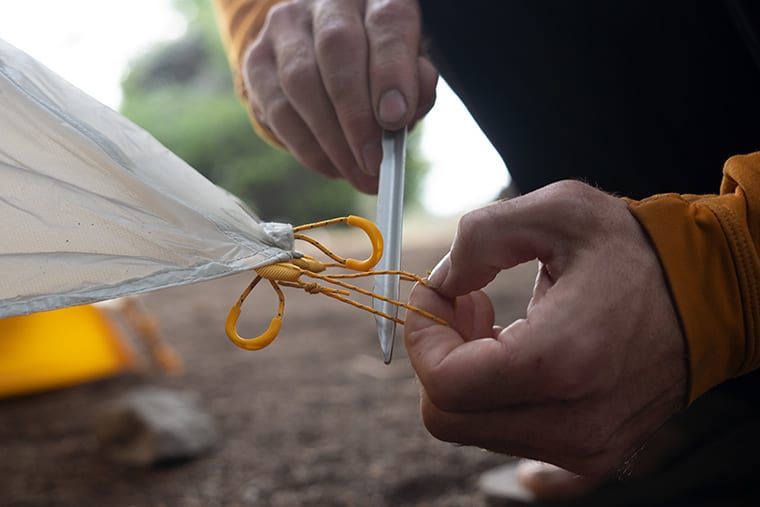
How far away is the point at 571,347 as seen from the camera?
47cm

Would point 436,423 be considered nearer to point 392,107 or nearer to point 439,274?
point 439,274

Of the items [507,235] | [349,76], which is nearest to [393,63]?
[349,76]

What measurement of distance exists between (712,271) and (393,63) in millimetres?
367

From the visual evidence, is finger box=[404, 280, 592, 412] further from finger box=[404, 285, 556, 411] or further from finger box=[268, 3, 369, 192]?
finger box=[268, 3, 369, 192]

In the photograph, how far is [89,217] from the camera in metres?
0.55

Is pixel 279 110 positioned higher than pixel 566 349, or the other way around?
pixel 279 110

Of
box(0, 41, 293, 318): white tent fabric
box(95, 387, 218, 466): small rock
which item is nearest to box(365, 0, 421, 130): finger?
box(0, 41, 293, 318): white tent fabric

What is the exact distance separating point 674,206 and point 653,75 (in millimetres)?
427

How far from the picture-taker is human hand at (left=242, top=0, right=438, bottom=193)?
747mm

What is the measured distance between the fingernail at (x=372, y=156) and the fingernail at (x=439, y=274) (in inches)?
9.9

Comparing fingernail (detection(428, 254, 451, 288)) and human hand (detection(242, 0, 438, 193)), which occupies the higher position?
human hand (detection(242, 0, 438, 193))

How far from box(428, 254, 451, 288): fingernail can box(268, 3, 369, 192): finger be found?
12.2 inches

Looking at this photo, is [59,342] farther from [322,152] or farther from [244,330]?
[322,152]

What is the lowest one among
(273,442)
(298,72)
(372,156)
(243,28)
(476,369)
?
(273,442)
